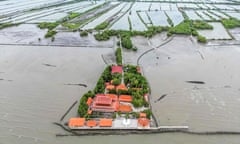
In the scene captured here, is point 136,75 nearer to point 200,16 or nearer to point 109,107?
point 109,107

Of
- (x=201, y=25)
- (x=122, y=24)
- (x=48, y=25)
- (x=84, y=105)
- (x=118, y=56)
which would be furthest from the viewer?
(x=122, y=24)

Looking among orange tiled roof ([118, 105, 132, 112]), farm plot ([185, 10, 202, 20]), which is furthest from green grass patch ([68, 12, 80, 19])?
orange tiled roof ([118, 105, 132, 112])

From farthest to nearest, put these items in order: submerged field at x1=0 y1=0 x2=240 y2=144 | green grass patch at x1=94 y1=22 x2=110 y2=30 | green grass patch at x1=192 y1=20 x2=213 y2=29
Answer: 1. green grass patch at x1=192 y1=20 x2=213 y2=29
2. green grass patch at x1=94 y1=22 x2=110 y2=30
3. submerged field at x1=0 y1=0 x2=240 y2=144

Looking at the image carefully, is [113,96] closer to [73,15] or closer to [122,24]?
[122,24]

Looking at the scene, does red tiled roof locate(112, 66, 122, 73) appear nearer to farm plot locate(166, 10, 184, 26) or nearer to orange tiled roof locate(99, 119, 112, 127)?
orange tiled roof locate(99, 119, 112, 127)

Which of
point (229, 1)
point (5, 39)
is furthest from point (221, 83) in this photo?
point (229, 1)

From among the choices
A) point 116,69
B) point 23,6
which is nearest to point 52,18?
point 23,6

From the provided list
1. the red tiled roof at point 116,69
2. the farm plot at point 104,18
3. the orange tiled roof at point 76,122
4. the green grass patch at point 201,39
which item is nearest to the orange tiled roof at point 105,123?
the orange tiled roof at point 76,122
